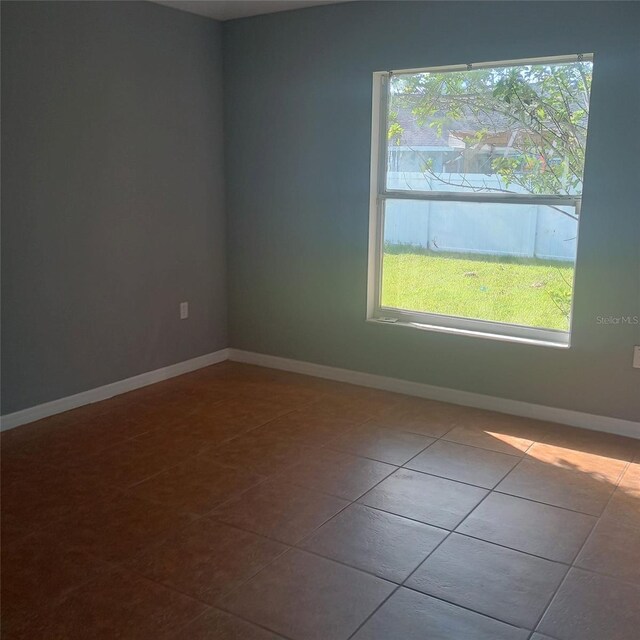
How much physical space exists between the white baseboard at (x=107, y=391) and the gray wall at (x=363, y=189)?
12.5 inches

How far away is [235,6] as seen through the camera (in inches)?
170

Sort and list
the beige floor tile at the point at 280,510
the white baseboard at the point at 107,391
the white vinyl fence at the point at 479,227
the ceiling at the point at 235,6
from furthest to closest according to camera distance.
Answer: the ceiling at the point at 235,6, the white vinyl fence at the point at 479,227, the white baseboard at the point at 107,391, the beige floor tile at the point at 280,510

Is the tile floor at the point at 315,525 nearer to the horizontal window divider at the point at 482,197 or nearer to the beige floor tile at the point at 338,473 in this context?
the beige floor tile at the point at 338,473

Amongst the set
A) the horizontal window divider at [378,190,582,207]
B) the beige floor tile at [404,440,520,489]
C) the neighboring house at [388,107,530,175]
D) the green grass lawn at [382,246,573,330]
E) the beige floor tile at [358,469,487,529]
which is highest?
the neighboring house at [388,107,530,175]

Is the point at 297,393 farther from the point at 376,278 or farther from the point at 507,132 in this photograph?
the point at 507,132

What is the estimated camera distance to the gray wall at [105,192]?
3588mm

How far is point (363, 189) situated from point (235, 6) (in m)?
1.37

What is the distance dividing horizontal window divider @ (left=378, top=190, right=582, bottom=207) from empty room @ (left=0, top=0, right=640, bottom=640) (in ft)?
0.07

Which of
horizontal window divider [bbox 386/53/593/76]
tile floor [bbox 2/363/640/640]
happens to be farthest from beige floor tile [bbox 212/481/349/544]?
horizontal window divider [bbox 386/53/593/76]

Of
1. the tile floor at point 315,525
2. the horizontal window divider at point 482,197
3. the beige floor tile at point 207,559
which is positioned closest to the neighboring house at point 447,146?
the horizontal window divider at point 482,197

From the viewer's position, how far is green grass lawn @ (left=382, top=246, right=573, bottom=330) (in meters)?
3.93

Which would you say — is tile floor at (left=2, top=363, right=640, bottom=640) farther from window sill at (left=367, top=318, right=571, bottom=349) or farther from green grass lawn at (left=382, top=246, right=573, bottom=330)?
green grass lawn at (left=382, top=246, right=573, bottom=330)

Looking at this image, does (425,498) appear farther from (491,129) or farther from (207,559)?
(491,129)

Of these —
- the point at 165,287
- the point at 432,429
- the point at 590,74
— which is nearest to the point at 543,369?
the point at 432,429
